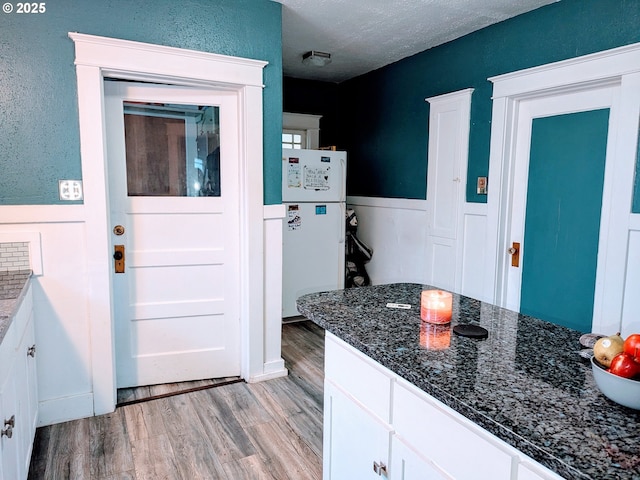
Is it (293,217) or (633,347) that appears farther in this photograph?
(293,217)

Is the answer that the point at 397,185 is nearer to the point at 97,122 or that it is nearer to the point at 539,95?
the point at 539,95

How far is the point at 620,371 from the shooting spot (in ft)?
2.98

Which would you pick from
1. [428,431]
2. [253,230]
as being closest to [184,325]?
[253,230]

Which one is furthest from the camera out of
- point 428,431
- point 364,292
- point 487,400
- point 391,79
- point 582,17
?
point 391,79

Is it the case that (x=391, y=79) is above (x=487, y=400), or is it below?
above

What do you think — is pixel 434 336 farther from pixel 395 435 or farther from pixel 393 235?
pixel 393 235

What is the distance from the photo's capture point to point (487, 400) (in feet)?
3.11

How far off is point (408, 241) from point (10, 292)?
312 cm

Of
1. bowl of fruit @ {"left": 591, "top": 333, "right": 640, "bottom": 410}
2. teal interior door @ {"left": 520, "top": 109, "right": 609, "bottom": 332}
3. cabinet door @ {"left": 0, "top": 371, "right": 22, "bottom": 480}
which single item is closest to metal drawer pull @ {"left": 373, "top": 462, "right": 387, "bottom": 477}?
bowl of fruit @ {"left": 591, "top": 333, "right": 640, "bottom": 410}

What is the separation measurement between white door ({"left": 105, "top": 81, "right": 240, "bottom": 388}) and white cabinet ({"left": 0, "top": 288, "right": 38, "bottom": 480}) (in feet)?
2.04

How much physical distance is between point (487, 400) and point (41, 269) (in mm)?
Answer: 2338

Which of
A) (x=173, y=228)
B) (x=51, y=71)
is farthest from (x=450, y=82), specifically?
(x=51, y=71)

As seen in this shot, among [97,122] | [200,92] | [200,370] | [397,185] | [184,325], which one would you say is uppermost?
[200,92]

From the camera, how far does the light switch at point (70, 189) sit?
92.5 inches
